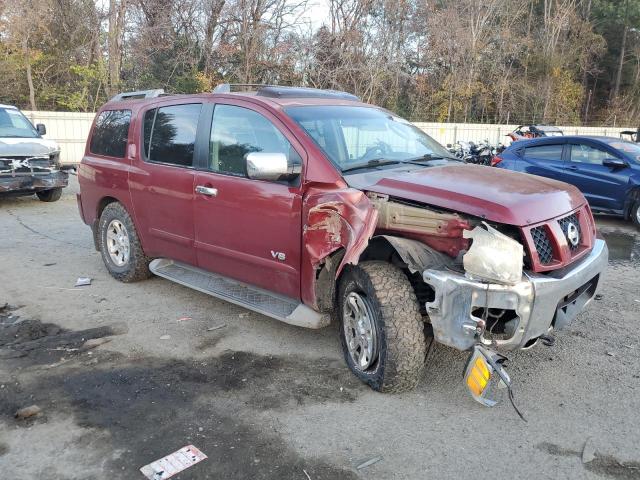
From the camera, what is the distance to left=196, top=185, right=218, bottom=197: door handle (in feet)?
14.7

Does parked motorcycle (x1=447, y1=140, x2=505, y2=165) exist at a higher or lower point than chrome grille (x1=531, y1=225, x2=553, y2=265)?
lower

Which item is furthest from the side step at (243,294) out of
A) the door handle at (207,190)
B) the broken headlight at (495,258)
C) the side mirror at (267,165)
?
the broken headlight at (495,258)

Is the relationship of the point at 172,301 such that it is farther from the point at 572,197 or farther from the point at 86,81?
the point at 86,81

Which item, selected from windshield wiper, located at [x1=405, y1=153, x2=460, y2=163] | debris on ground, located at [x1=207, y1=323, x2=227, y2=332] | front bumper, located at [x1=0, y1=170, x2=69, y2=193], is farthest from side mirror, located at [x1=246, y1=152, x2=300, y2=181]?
front bumper, located at [x1=0, y1=170, x2=69, y2=193]

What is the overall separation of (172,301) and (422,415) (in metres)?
2.87

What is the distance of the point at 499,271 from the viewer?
304 cm

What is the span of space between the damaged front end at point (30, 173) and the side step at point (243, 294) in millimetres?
6162

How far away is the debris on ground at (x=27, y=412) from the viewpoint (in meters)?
3.26

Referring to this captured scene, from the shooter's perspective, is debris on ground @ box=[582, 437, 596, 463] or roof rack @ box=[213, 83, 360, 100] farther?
roof rack @ box=[213, 83, 360, 100]

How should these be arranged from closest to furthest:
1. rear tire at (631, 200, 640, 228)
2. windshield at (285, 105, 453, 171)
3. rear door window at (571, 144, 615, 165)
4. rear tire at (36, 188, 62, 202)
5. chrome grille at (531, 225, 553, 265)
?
1. chrome grille at (531, 225, 553, 265)
2. windshield at (285, 105, 453, 171)
3. rear tire at (631, 200, 640, 228)
4. rear door window at (571, 144, 615, 165)
5. rear tire at (36, 188, 62, 202)

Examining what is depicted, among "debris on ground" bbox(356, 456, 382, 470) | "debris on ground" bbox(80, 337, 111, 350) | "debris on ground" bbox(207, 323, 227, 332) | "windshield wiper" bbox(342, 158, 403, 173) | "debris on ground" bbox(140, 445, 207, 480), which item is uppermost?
"windshield wiper" bbox(342, 158, 403, 173)

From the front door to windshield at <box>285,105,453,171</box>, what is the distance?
257mm

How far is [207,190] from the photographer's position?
179 inches

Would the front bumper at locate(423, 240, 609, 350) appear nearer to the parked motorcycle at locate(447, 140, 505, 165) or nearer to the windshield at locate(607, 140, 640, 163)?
the windshield at locate(607, 140, 640, 163)
